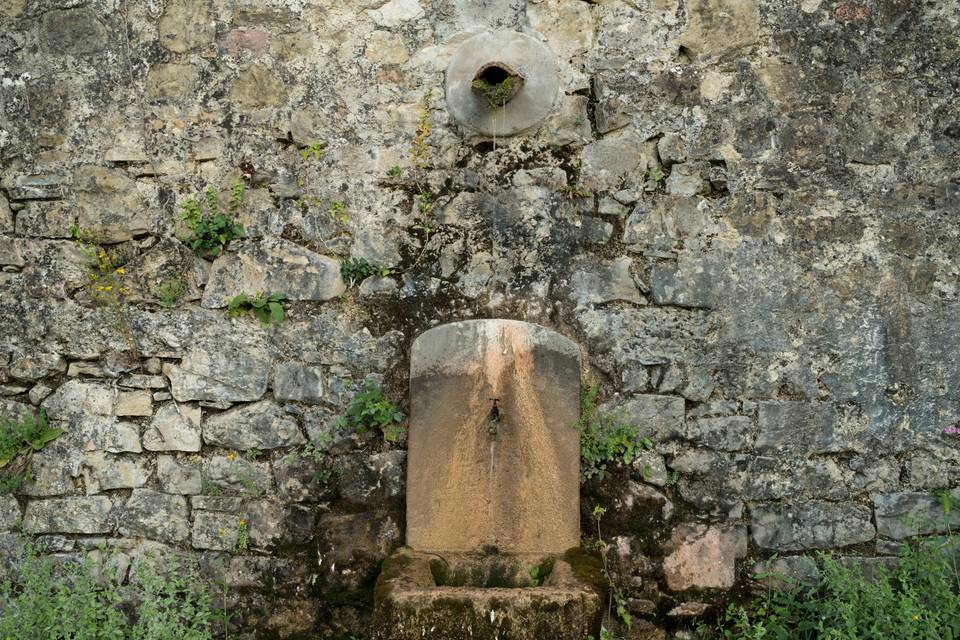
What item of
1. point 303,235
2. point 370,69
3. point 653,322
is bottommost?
point 653,322

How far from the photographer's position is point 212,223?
3.89 m

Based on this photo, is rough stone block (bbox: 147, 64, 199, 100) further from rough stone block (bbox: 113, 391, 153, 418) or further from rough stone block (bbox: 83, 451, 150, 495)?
rough stone block (bbox: 83, 451, 150, 495)

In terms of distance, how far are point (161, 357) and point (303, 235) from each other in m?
0.80

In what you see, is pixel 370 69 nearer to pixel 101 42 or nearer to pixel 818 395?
pixel 101 42

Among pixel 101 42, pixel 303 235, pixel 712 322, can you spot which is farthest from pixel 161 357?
pixel 712 322

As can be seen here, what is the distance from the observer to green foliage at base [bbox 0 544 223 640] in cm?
319

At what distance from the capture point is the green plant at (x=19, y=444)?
3.78m

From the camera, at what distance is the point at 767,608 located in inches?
144

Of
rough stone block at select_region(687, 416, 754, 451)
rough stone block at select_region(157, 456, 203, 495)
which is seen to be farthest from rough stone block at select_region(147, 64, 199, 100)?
rough stone block at select_region(687, 416, 754, 451)

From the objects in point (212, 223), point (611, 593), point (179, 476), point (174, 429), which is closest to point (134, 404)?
point (174, 429)

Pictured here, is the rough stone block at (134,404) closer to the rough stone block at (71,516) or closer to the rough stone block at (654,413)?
the rough stone block at (71,516)

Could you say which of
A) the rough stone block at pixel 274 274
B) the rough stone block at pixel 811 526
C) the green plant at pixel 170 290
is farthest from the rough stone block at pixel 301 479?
the rough stone block at pixel 811 526

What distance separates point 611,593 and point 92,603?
1.95m

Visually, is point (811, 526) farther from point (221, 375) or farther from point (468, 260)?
point (221, 375)
